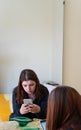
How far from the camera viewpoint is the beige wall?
3.24 m

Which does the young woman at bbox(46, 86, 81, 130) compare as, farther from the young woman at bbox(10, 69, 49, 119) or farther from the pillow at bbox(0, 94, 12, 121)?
the pillow at bbox(0, 94, 12, 121)

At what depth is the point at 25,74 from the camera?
6.79 feet

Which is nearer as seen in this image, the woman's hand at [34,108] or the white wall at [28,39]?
the woman's hand at [34,108]

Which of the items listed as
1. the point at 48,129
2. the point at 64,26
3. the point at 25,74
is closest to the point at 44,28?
the point at 64,26

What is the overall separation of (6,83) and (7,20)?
2.97 ft

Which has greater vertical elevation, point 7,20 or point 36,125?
point 7,20

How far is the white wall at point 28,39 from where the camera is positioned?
130 inches

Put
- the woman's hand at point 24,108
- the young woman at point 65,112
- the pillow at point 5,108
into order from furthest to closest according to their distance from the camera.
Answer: the pillow at point 5,108 < the woman's hand at point 24,108 < the young woman at point 65,112

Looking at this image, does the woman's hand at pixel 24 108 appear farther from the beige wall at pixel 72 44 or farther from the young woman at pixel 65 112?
the beige wall at pixel 72 44

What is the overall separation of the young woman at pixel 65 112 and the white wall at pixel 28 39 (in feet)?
6.70

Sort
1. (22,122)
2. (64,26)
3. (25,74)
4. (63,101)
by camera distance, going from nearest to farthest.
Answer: (63,101)
(22,122)
(25,74)
(64,26)

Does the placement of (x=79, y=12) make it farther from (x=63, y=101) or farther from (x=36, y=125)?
(x=63, y=101)

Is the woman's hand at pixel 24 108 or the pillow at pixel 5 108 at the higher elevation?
the woman's hand at pixel 24 108

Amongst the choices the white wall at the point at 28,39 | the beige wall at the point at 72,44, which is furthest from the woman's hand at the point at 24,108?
the beige wall at the point at 72,44
